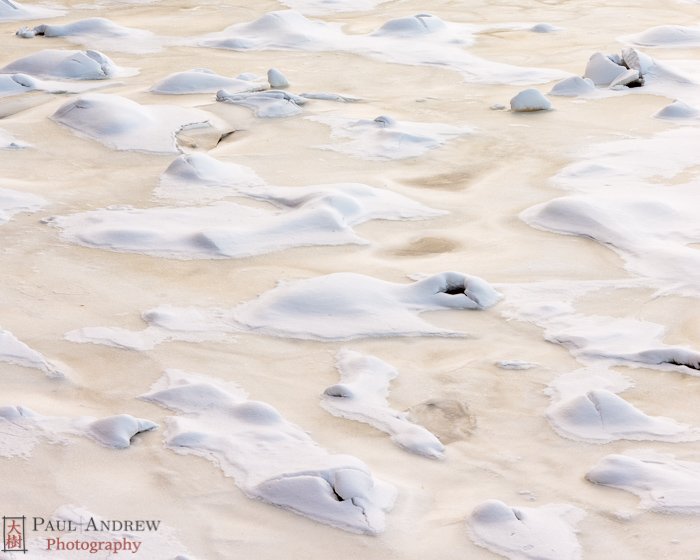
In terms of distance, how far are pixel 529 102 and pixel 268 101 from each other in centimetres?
111

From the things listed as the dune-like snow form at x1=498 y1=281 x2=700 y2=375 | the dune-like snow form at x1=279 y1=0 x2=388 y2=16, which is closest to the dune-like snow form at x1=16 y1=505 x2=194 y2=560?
the dune-like snow form at x1=498 y1=281 x2=700 y2=375

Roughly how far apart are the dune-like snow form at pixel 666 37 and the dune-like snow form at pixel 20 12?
335cm

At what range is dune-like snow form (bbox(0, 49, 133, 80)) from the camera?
4.95 meters

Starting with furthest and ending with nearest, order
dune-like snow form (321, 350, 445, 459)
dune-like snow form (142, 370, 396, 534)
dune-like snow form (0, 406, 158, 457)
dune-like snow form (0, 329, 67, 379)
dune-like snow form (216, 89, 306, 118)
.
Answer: dune-like snow form (216, 89, 306, 118) → dune-like snow form (0, 329, 67, 379) → dune-like snow form (321, 350, 445, 459) → dune-like snow form (0, 406, 158, 457) → dune-like snow form (142, 370, 396, 534)

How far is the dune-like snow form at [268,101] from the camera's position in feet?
14.5

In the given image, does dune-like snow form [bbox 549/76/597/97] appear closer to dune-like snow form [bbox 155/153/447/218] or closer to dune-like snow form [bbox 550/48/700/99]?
dune-like snow form [bbox 550/48/700/99]

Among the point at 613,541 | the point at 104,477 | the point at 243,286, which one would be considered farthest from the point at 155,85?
the point at 613,541

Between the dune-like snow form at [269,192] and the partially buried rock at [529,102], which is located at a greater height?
the partially buried rock at [529,102]

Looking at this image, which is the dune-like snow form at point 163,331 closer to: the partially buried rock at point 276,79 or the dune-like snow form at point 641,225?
the dune-like snow form at point 641,225

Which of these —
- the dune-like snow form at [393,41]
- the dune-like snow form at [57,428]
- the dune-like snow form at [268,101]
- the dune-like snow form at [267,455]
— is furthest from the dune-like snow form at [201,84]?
the dune-like snow form at [57,428]

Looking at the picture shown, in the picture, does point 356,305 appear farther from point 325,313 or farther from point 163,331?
point 163,331

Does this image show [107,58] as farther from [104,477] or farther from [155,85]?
[104,477]

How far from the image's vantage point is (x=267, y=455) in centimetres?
207

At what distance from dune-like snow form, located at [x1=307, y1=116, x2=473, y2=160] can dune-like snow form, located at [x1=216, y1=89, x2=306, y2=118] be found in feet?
0.43
